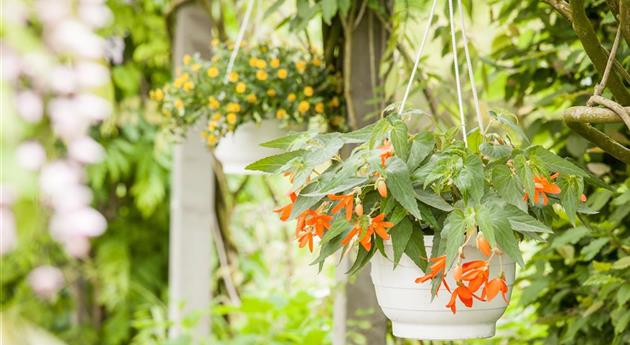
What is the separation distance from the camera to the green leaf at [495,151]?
1.04 meters

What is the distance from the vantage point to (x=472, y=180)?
0.98 m

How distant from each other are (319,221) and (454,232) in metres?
0.18

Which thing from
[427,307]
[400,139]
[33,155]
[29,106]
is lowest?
[427,307]

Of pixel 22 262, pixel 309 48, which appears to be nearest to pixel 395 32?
pixel 309 48

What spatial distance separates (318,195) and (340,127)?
696 mm

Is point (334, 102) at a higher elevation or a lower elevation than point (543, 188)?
higher

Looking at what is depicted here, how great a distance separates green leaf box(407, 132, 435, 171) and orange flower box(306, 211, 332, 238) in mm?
117

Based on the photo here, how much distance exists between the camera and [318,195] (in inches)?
40.6

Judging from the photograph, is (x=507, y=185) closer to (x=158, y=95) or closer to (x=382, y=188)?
(x=382, y=188)

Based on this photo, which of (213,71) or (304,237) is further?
(213,71)

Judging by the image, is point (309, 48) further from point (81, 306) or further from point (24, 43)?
point (81, 306)

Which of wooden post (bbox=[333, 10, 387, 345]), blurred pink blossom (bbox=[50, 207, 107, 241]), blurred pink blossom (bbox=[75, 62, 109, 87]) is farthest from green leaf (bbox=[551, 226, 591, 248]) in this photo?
blurred pink blossom (bbox=[50, 207, 107, 241])

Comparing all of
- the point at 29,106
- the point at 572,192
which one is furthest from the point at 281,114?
the point at 29,106

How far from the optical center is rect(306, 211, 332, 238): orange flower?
1.05 meters
